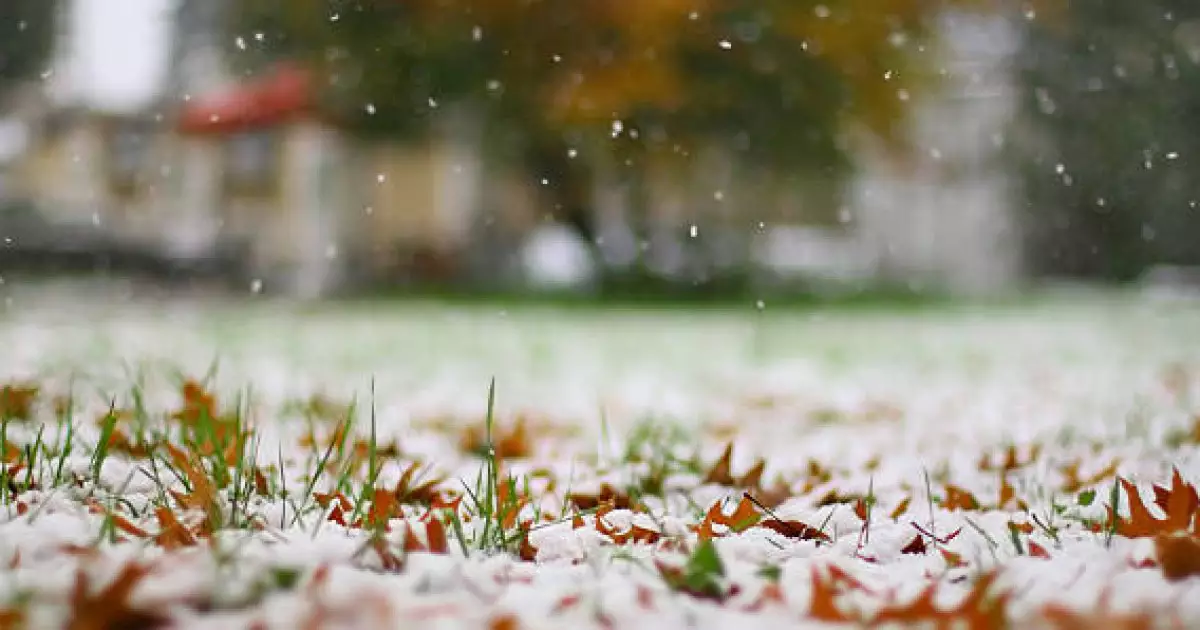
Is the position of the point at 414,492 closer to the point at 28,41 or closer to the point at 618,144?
the point at 618,144

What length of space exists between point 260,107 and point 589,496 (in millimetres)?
16285

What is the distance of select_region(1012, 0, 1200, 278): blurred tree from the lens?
49.6ft

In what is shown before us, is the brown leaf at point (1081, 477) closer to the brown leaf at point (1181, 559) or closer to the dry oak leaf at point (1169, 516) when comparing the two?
the dry oak leaf at point (1169, 516)

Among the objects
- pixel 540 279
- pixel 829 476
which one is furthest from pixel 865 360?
pixel 540 279

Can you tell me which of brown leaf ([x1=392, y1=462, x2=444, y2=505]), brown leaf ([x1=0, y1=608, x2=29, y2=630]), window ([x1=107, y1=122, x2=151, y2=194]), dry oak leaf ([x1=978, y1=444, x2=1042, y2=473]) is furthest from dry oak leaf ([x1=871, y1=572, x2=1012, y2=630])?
window ([x1=107, y1=122, x2=151, y2=194])

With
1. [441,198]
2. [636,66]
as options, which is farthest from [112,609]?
[441,198]

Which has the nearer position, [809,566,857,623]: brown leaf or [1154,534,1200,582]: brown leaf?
[809,566,857,623]: brown leaf

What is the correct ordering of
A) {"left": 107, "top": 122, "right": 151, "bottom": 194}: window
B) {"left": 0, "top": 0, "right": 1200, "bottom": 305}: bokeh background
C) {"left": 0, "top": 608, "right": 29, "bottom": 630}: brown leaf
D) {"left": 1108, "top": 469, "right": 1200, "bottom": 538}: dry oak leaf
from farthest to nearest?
{"left": 107, "top": 122, "right": 151, "bottom": 194}: window < {"left": 0, "top": 0, "right": 1200, "bottom": 305}: bokeh background < {"left": 1108, "top": 469, "right": 1200, "bottom": 538}: dry oak leaf < {"left": 0, "top": 608, "right": 29, "bottom": 630}: brown leaf

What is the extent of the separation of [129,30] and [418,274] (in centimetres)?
1015

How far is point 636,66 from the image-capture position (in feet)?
35.9

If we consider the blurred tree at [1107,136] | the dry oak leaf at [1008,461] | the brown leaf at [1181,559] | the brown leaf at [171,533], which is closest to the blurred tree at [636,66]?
the blurred tree at [1107,136]

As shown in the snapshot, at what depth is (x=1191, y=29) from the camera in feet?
51.2

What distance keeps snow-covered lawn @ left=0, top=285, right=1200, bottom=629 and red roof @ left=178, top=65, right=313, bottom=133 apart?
453 inches

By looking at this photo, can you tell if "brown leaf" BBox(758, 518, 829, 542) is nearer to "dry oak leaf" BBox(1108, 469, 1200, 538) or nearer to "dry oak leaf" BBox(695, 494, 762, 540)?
"dry oak leaf" BBox(695, 494, 762, 540)
